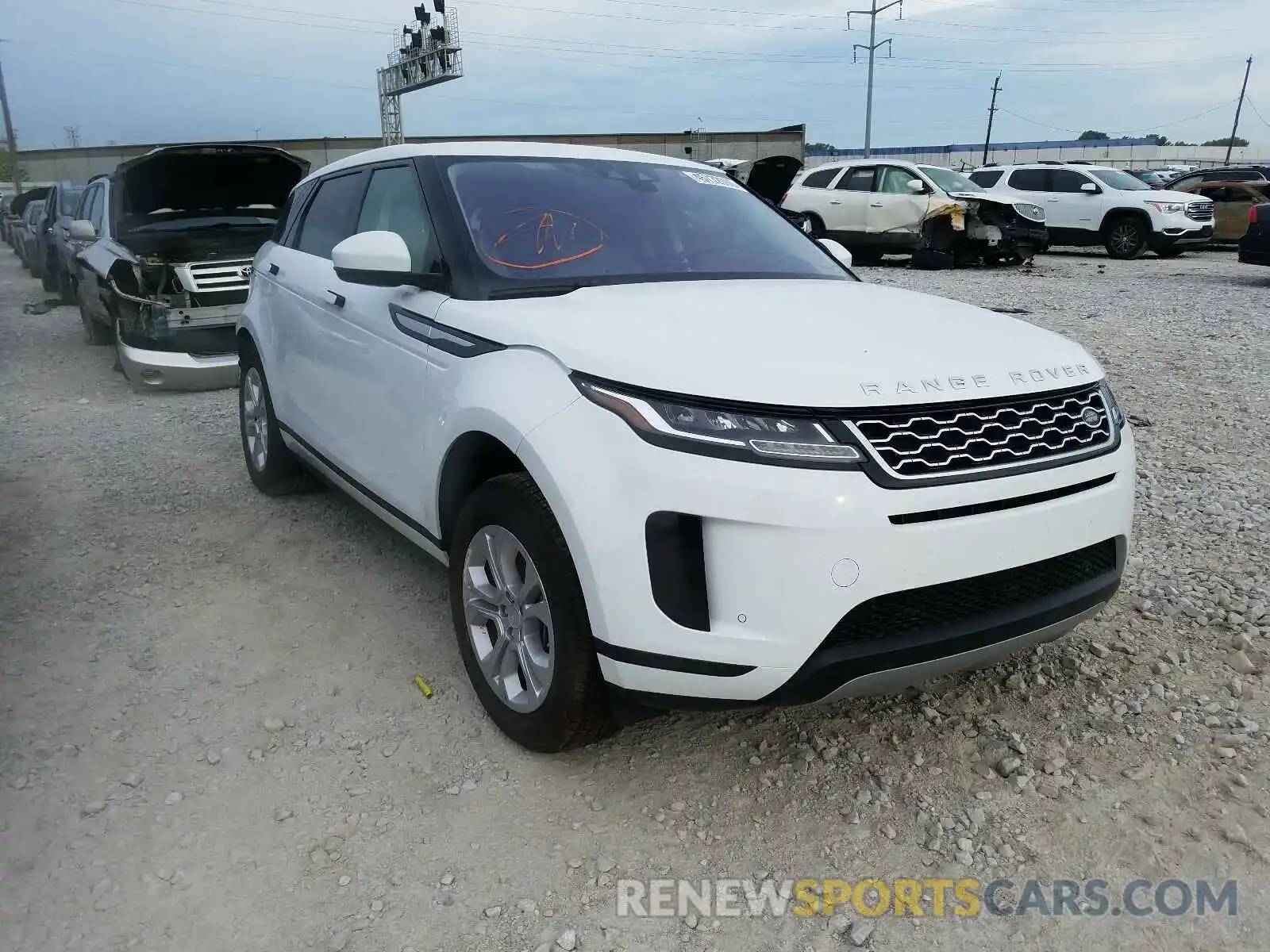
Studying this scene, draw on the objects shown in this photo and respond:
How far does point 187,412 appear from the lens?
23.0ft

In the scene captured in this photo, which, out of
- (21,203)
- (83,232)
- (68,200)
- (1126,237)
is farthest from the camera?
(21,203)

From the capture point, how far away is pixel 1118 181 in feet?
57.6

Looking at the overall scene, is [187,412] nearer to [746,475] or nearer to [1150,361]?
[746,475]

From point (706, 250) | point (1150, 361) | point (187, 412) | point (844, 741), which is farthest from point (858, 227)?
point (844, 741)

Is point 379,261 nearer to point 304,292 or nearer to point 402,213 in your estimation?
point 402,213

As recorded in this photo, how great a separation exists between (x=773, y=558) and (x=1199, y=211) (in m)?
18.3

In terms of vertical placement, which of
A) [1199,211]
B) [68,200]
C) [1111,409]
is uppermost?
[1111,409]

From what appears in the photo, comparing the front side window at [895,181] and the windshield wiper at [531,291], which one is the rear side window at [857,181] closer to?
the front side window at [895,181]

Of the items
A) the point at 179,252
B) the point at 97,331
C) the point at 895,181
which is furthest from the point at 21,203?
the point at 895,181

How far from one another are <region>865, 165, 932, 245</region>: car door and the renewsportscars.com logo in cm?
1467

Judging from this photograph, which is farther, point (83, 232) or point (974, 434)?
point (83, 232)

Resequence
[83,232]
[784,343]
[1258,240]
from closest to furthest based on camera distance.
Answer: [784,343], [83,232], [1258,240]

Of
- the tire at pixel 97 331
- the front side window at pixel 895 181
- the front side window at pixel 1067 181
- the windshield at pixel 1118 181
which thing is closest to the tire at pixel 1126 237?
the windshield at pixel 1118 181

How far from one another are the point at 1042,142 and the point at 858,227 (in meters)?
63.9
